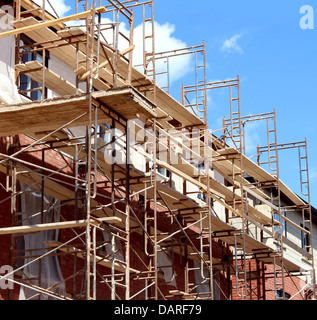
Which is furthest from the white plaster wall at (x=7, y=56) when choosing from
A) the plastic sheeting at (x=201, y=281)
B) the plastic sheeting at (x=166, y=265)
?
the plastic sheeting at (x=201, y=281)

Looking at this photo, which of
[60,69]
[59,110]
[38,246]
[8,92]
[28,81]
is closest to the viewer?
[59,110]

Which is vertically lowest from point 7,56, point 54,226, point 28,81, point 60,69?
point 54,226

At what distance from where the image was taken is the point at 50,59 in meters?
19.3

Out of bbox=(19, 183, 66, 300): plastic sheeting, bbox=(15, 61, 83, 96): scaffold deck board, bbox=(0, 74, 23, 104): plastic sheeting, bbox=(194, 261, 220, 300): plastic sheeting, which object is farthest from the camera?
bbox=(194, 261, 220, 300): plastic sheeting

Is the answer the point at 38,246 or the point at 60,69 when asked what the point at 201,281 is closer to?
the point at 60,69

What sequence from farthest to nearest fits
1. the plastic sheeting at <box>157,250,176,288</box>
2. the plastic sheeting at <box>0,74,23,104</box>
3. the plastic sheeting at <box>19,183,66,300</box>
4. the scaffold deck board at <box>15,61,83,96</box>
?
1. the plastic sheeting at <box>157,250,176,288</box>
2. the plastic sheeting at <box>19,183,66,300</box>
3. the scaffold deck board at <box>15,61,83,96</box>
4. the plastic sheeting at <box>0,74,23,104</box>

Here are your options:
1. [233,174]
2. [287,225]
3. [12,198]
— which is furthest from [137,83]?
[287,225]

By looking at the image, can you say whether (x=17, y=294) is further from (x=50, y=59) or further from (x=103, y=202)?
(x=50, y=59)

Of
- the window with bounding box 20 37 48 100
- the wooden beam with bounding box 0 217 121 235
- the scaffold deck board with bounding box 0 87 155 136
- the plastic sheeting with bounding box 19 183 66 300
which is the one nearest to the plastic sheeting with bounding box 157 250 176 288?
the plastic sheeting with bounding box 19 183 66 300

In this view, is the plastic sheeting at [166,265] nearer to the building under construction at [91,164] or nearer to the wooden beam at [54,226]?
the building under construction at [91,164]

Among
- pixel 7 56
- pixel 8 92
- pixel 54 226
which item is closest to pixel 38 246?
pixel 54 226

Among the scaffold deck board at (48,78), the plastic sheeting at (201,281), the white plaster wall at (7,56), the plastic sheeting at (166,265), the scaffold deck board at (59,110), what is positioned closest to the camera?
the scaffold deck board at (59,110)

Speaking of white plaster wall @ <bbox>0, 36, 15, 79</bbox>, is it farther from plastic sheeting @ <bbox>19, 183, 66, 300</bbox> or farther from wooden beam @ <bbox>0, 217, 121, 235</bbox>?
wooden beam @ <bbox>0, 217, 121, 235</bbox>

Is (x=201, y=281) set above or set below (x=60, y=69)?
below
